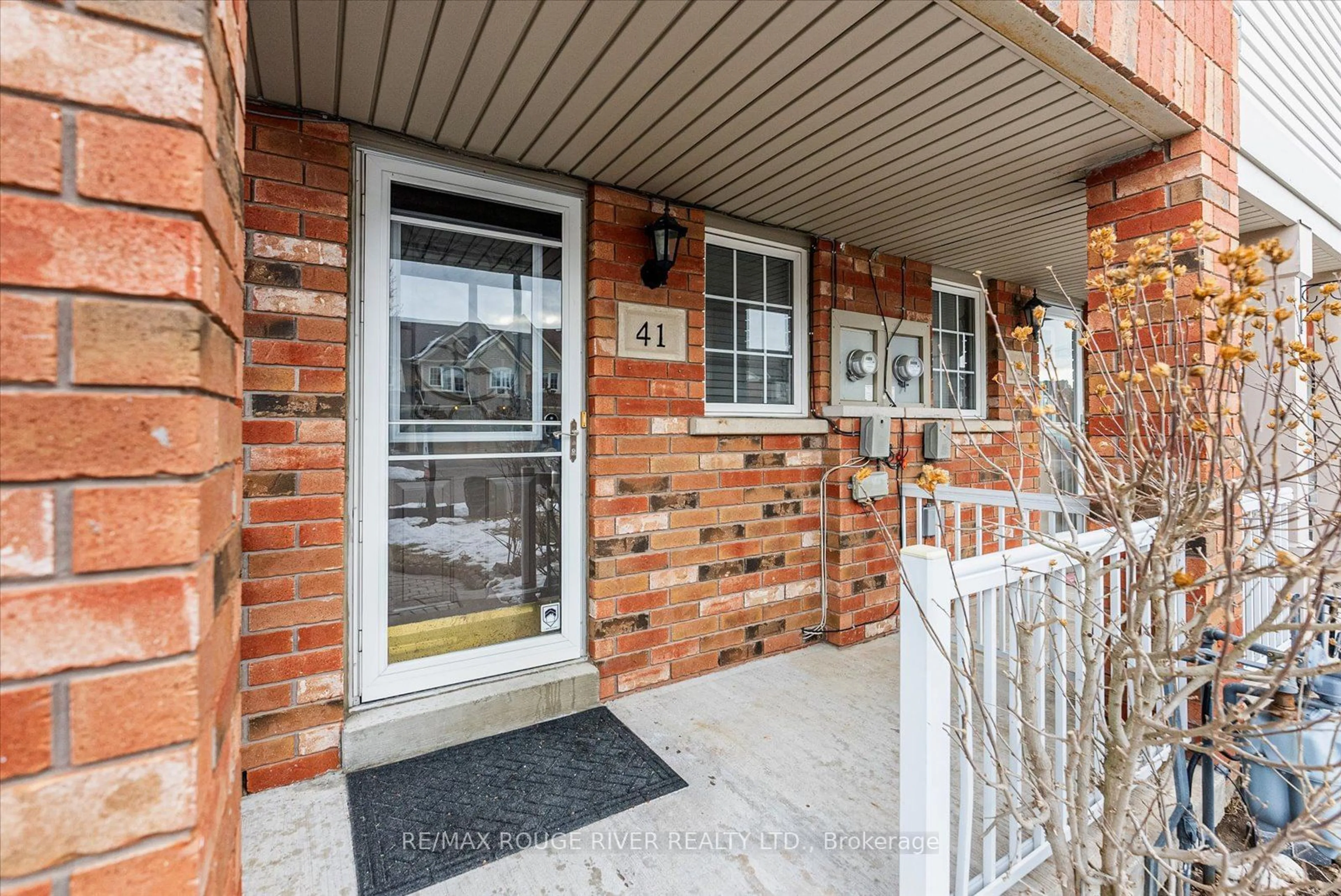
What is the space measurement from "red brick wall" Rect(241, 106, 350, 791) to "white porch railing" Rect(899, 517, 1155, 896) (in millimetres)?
2019

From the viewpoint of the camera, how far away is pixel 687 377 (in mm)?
3115

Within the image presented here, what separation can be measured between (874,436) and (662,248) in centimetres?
176

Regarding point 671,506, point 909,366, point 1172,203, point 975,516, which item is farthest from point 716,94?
point 975,516

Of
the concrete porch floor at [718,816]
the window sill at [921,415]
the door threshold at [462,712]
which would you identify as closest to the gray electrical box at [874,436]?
the window sill at [921,415]

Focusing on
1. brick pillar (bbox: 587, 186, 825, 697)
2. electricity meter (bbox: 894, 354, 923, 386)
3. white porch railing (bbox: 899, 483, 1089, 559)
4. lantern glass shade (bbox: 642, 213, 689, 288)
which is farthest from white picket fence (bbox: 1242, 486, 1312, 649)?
lantern glass shade (bbox: 642, 213, 689, 288)

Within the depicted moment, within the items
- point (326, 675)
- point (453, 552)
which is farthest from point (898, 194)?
point (326, 675)

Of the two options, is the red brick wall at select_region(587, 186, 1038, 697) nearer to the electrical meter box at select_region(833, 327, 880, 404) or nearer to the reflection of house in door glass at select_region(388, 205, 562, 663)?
the electrical meter box at select_region(833, 327, 880, 404)

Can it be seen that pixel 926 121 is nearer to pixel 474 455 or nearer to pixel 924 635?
pixel 924 635

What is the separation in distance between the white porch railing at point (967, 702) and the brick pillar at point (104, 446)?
135 centimetres

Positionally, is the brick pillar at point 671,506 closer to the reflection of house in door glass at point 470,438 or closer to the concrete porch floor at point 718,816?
the reflection of house in door glass at point 470,438

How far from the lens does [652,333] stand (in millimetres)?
2975

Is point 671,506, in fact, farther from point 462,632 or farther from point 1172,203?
point 1172,203

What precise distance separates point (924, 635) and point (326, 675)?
2.11 metres

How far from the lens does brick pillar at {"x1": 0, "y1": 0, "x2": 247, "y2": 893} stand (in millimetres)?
598
